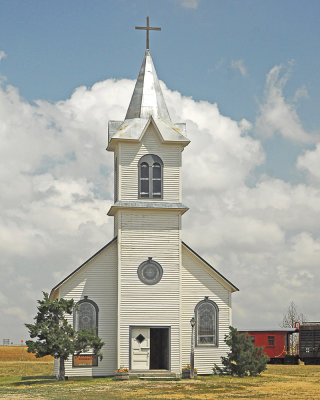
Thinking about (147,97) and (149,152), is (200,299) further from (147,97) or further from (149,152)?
(147,97)

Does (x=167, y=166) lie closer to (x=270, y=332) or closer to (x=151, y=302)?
(x=151, y=302)

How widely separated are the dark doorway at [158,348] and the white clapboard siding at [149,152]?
753 centimetres

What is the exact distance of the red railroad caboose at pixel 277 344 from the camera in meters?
54.2

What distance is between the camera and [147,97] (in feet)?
126

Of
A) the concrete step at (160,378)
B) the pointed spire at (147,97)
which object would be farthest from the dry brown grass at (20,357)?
the pointed spire at (147,97)

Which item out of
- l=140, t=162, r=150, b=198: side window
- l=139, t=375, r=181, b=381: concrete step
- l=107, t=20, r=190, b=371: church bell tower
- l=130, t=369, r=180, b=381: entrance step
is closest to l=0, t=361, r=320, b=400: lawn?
l=139, t=375, r=181, b=381: concrete step

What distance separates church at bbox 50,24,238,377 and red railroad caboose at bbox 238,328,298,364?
60.4 feet

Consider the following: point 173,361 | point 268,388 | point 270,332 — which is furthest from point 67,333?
point 270,332

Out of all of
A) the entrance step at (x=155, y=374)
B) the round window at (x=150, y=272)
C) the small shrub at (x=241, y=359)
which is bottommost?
the entrance step at (x=155, y=374)

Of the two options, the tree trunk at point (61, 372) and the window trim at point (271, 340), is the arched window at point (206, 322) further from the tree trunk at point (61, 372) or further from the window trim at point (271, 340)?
the window trim at point (271, 340)

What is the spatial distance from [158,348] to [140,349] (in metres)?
3.26

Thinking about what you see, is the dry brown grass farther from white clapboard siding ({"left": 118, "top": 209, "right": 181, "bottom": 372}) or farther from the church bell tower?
white clapboard siding ({"left": 118, "top": 209, "right": 181, "bottom": 372})

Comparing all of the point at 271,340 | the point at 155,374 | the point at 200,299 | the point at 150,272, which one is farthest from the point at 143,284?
the point at 271,340

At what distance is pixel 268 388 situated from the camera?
28.9 metres
